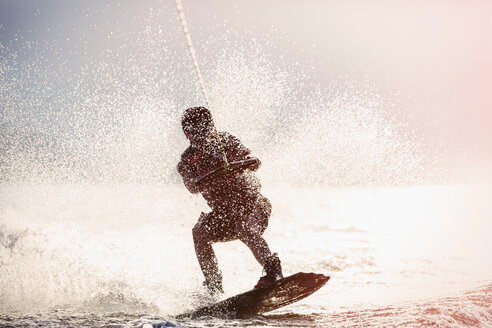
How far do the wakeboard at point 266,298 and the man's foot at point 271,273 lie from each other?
109 millimetres

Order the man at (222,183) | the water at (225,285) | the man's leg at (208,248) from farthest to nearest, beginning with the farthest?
the man's leg at (208,248), the man at (222,183), the water at (225,285)

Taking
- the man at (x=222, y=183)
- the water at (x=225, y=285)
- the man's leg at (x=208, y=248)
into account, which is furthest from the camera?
the man's leg at (x=208, y=248)

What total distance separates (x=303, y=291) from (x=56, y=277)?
3.90m

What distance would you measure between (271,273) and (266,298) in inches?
11.1

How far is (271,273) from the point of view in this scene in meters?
4.40

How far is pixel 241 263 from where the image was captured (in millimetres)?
8625

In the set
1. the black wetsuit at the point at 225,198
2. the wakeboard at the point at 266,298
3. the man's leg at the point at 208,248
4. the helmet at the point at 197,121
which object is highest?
the helmet at the point at 197,121

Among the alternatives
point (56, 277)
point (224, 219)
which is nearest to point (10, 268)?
point (56, 277)

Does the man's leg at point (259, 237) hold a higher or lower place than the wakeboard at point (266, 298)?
higher

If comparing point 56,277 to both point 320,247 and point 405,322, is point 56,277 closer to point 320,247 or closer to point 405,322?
point 405,322

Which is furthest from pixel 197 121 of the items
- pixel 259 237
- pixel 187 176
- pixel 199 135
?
pixel 259 237

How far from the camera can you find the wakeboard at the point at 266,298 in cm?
424

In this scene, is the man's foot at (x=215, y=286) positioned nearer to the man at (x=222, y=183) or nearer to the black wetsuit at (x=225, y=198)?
the black wetsuit at (x=225, y=198)

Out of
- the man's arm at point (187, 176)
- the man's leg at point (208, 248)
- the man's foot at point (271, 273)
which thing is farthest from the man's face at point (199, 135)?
the man's foot at point (271, 273)
